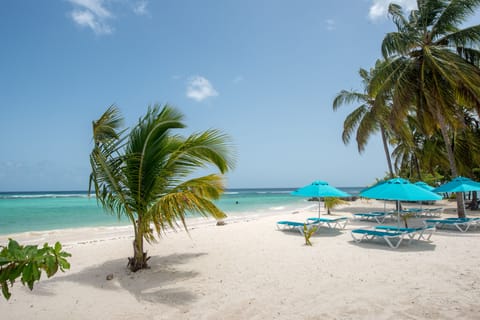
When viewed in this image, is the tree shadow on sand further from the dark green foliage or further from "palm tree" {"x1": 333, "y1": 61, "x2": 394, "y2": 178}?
"palm tree" {"x1": 333, "y1": 61, "x2": 394, "y2": 178}

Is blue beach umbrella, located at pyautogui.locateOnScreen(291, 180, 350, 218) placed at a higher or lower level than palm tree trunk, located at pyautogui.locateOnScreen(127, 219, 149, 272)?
higher

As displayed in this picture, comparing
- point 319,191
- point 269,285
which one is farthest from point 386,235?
point 269,285

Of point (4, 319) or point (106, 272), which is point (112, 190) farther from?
point (4, 319)

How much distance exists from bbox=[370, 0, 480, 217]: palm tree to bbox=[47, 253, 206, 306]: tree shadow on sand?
1077 centimetres

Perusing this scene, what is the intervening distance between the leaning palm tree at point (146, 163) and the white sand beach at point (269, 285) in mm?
1076

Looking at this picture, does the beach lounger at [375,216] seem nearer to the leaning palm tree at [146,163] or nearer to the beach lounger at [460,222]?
the beach lounger at [460,222]

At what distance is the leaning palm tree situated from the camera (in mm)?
5426

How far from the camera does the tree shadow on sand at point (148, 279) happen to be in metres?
4.38

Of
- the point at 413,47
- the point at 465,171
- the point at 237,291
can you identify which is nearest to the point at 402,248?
the point at 237,291

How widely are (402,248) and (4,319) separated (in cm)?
784

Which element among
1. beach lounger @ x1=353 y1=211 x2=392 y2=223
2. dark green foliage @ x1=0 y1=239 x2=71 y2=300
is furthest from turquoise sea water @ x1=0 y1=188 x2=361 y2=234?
dark green foliage @ x1=0 y1=239 x2=71 y2=300

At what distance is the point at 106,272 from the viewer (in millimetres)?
5684

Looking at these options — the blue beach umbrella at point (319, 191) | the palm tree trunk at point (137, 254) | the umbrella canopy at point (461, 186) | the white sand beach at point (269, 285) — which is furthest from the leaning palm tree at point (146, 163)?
the umbrella canopy at point (461, 186)

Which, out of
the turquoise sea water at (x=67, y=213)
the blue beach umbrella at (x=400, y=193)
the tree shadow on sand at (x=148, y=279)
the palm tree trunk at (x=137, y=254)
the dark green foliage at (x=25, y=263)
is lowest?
the turquoise sea water at (x=67, y=213)
